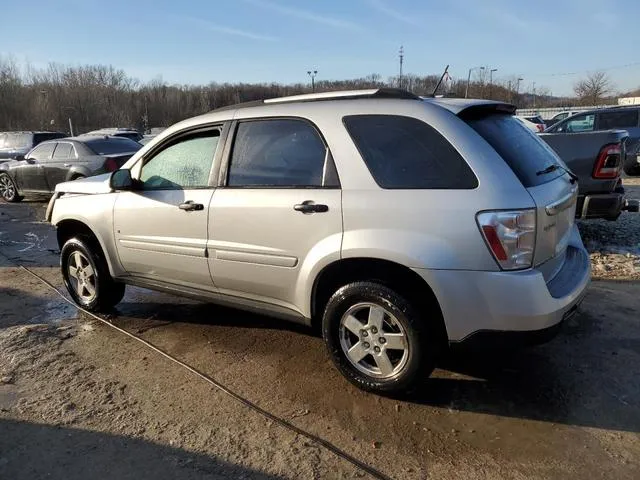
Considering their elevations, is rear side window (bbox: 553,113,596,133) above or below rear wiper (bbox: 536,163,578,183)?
above

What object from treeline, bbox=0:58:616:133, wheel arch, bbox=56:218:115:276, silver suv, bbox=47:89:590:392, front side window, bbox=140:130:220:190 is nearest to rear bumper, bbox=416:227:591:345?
silver suv, bbox=47:89:590:392

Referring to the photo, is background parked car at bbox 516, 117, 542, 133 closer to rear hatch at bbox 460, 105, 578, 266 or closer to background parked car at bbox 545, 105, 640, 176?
rear hatch at bbox 460, 105, 578, 266

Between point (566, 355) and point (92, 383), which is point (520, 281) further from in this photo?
point (92, 383)

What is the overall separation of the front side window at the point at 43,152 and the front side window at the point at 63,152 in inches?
8.6

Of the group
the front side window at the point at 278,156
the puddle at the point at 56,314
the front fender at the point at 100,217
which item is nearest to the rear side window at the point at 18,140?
the puddle at the point at 56,314

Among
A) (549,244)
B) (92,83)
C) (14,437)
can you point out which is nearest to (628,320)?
(549,244)

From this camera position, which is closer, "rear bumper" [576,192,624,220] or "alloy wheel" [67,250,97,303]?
"alloy wheel" [67,250,97,303]

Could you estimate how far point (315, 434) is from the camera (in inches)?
117

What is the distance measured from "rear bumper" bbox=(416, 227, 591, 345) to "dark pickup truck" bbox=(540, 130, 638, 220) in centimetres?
338

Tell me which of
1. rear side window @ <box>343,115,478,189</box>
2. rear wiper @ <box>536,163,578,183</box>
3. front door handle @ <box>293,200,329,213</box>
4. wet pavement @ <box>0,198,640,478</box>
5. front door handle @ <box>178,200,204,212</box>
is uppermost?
rear side window @ <box>343,115,478,189</box>

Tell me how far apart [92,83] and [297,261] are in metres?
83.5

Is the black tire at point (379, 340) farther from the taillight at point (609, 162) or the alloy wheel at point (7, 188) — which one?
the alloy wheel at point (7, 188)

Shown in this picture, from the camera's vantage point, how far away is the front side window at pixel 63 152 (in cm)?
1168

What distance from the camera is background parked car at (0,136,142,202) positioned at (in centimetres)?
1112
